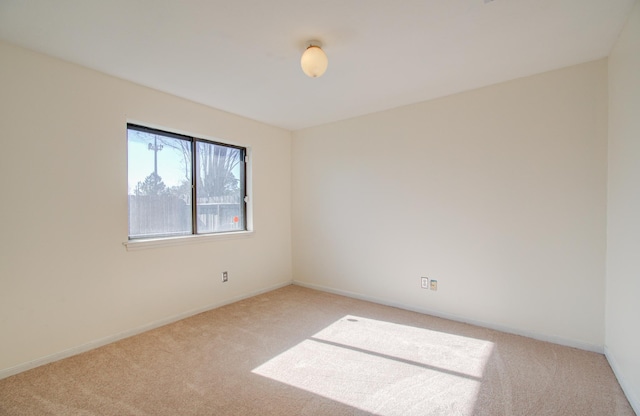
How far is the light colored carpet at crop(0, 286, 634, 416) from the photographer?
1819mm

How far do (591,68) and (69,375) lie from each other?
474 cm

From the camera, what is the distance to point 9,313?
7.07 feet

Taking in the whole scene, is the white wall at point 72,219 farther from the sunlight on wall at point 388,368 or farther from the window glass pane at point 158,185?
the sunlight on wall at point 388,368

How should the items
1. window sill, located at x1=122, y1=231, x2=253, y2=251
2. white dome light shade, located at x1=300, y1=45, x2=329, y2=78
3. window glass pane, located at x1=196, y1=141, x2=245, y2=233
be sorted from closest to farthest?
white dome light shade, located at x1=300, y1=45, x2=329, y2=78 < window sill, located at x1=122, y1=231, x2=253, y2=251 < window glass pane, located at x1=196, y1=141, x2=245, y2=233

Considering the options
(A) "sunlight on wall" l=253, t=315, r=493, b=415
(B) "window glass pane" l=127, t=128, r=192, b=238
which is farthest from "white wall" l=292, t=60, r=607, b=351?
(B) "window glass pane" l=127, t=128, r=192, b=238

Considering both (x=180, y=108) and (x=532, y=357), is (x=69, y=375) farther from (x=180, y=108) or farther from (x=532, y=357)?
(x=532, y=357)

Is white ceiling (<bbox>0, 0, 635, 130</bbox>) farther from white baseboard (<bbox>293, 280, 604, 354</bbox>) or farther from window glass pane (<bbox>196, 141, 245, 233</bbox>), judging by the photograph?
white baseboard (<bbox>293, 280, 604, 354</bbox>)

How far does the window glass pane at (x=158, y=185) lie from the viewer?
2961mm

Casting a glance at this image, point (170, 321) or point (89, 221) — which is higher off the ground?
point (89, 221)

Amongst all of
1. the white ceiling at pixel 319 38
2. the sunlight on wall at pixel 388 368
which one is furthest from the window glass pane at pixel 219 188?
the sunlight on wall at pixel 388 368

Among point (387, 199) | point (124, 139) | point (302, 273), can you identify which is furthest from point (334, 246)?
point (124, 139)

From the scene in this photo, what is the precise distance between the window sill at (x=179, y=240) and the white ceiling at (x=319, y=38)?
154 cm

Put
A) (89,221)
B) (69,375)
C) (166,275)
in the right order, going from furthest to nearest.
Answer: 1. (166,275)
2. (89,221)
3. (69,375)

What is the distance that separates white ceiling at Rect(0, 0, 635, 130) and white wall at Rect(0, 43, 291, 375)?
25 cm
